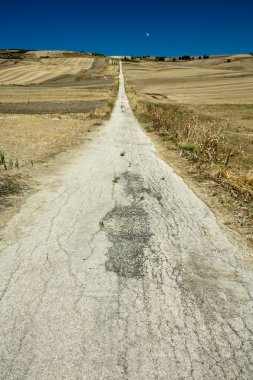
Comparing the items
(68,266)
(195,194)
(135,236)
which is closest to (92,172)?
(195,194)

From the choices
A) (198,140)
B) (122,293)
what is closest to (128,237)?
(122,293)

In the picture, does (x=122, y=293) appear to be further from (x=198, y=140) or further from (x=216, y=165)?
(x=198, y=140)

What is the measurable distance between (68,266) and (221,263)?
232 centimetres

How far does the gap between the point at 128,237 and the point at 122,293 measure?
177 cm

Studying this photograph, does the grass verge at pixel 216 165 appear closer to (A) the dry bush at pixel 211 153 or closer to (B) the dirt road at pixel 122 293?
(A) the dry bush at pixel 211 153

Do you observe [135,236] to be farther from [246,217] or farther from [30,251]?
[246,217]

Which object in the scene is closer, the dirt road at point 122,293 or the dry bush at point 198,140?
the dirt road at point 122,293

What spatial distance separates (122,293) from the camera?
4777mm

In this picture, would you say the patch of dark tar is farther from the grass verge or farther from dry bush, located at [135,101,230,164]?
dry bush, located at [135,101,230,164]

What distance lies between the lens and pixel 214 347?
3908 mm

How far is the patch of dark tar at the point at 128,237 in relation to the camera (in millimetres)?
5453

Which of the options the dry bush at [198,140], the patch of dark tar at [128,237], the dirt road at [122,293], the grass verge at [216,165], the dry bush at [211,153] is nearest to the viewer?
the dirt road at [122,293]

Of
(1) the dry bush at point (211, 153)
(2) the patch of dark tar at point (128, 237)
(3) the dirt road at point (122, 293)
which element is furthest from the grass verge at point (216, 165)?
(2) the patch of dark tar at point (128, 237)

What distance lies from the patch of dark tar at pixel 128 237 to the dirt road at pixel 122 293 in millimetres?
19
